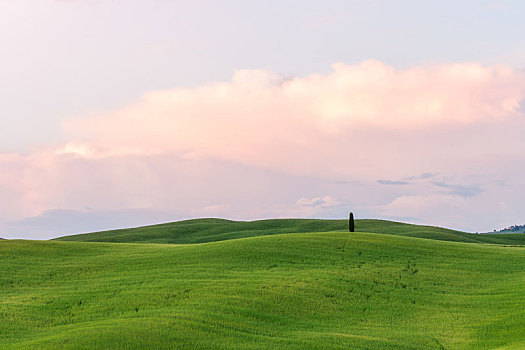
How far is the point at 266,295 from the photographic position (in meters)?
24.1

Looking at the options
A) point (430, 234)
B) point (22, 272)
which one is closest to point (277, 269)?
point (22, 272)

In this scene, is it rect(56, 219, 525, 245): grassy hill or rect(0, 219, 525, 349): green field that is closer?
rect(0, 219, 525, 349): green field

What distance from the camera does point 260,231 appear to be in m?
67.2

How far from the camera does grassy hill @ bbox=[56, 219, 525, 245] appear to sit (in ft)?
212

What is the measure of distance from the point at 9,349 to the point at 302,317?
1065 cm

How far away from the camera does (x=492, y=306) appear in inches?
1004

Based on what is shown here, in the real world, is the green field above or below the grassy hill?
below

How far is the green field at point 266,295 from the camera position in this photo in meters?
20.2

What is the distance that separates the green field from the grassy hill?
27008 mm

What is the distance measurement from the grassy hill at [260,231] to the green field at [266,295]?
2701 cm

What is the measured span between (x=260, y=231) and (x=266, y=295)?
43.1m

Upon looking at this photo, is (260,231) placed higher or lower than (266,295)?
higher

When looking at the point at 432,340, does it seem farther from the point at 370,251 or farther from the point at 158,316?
the point at 370,251

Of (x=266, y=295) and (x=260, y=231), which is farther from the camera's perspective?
(x=260, y=231)
